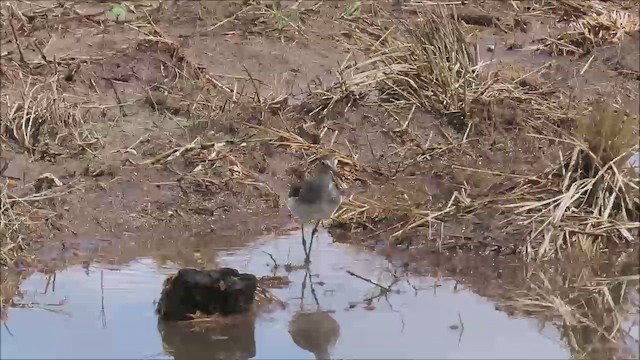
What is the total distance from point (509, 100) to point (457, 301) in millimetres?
2975

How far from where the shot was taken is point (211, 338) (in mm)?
5184

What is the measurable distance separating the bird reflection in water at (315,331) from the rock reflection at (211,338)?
0.21m

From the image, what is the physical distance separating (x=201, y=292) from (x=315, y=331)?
1.88 feet

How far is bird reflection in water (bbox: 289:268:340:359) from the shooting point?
5.09 m

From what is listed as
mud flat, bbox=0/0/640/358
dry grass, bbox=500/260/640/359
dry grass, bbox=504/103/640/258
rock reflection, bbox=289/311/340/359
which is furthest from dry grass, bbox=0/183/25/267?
dry grass, bbox=504/103/640/258

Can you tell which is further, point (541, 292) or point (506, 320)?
point (541, 292)

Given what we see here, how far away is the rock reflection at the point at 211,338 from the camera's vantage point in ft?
16.4

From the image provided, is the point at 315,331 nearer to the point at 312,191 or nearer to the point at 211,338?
the point at 211,338

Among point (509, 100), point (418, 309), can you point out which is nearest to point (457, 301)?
point (418, 309)

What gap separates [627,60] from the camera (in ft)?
31.1

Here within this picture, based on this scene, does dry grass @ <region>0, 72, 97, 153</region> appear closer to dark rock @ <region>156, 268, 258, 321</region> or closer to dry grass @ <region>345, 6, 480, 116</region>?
dry grass @ <region>345, 6, 480, 116</region>

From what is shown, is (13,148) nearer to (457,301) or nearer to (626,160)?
(457,301)

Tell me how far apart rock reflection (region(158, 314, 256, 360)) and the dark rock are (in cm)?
6

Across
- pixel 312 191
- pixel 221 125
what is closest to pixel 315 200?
pixel 312 191
